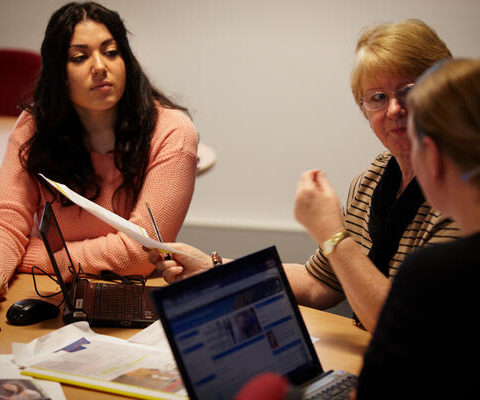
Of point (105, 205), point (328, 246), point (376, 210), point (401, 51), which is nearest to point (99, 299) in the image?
point (105, 205)

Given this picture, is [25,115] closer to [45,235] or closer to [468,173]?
[45,235]

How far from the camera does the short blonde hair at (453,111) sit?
851 millimetres

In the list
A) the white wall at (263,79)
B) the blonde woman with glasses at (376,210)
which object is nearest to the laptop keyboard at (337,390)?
the blonde woman with glasses at (376,210)

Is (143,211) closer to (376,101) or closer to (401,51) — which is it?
(376,101)

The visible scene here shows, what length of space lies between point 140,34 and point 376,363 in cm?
332

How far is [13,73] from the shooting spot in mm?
3689

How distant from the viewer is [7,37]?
159 inches

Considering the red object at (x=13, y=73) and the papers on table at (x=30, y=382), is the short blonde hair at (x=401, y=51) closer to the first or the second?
the papers on table at (x=30, y=382)

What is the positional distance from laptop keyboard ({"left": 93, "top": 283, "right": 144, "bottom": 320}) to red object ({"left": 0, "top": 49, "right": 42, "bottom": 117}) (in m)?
2.36

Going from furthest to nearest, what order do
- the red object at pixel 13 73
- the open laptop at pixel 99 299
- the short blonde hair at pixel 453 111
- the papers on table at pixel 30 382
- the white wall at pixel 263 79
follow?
the red object at pixel 13 73, the white wall at pixel 263 79, the open laptop at pixel 99 299, the papers on table at pixel 30 382, the short blonde hair at pixel 453 111

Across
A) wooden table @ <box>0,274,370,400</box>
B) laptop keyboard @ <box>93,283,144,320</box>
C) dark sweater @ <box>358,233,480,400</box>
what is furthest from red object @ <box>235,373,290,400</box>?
laptop keyboard @ <box>93,283,144,320</box>

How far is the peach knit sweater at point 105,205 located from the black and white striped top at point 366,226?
1.61 ft

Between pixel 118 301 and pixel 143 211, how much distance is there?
0.38m

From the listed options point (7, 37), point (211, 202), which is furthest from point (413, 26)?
point (7, 37)
